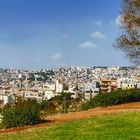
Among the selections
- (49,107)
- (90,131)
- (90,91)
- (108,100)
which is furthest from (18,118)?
(90,91)

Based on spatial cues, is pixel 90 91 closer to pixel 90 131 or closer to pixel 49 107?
pixel 49 107

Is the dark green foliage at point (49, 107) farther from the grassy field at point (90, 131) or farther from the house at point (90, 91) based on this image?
the grassy field at point (90, 131)

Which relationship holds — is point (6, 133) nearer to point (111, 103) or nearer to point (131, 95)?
point (111, 103)

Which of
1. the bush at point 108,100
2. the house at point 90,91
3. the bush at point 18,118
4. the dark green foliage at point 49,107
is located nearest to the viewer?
the bush at point 18,118

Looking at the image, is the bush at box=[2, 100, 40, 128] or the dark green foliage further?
the dark green foliage

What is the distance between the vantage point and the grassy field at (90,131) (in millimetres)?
14834

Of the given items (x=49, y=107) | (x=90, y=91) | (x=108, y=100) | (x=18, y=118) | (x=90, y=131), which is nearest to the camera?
(x=90, y=131)

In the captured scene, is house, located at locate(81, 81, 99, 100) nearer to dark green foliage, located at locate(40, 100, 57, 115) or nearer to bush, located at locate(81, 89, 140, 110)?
dark green foliage, located at locate(40, 100, 57, 115)

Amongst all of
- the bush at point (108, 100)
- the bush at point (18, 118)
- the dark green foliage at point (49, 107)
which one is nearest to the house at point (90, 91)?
the dark green foliage at point (49, 107)

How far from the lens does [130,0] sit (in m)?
34.2

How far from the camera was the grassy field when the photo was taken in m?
14.8

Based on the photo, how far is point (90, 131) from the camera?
15758mm

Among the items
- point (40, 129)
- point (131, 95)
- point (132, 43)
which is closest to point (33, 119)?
point (40, 129)

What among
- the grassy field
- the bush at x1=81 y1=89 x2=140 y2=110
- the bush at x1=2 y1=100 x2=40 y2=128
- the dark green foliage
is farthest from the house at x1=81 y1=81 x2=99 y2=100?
the grassy field
